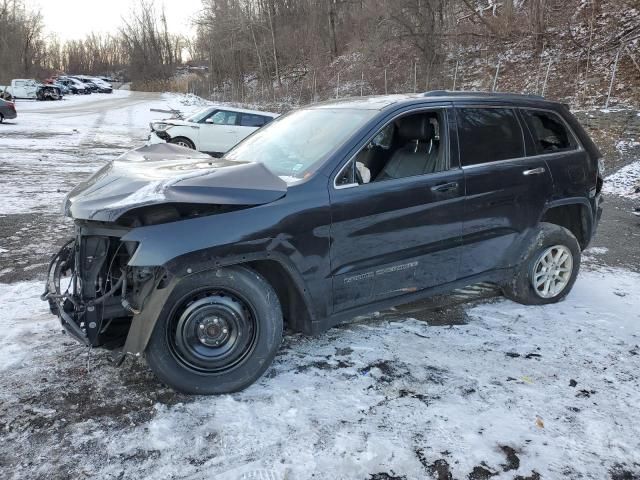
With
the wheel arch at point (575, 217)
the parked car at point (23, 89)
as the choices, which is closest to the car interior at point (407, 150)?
the wheel arch at point (575, 217)

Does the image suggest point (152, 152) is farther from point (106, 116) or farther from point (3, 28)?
point (3, 28)

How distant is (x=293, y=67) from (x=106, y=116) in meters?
17.8

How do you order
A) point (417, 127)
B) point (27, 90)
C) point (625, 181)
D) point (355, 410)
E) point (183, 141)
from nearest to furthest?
point (355, 410) → point (417, 127) → point (625, 181) → point (183, 141) → point (27, 90)

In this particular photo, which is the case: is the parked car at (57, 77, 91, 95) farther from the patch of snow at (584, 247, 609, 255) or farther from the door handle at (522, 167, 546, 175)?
the door handle at (522, 167, 546, 175)

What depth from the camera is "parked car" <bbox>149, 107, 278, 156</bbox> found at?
14.8m

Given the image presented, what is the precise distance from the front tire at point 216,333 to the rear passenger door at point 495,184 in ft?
5.79

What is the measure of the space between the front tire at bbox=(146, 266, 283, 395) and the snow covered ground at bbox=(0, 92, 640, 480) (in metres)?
0.15

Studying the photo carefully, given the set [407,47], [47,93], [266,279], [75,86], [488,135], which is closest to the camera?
[266,279]

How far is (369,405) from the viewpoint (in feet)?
10.4

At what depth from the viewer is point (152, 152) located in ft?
14.3

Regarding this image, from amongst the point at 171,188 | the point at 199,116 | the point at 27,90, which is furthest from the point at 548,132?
the point at 27,90

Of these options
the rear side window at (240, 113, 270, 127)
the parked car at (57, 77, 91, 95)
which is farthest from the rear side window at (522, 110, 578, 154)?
the parked car at (57, 77, 91, 95)

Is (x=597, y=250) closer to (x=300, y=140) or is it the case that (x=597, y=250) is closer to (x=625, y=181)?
(x=300, y=140)

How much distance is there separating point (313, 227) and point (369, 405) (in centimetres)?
115
